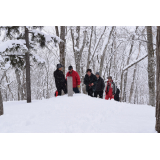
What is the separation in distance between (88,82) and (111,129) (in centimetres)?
492

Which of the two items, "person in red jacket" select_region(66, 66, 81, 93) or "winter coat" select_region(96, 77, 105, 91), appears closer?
"person in red jacket" select_region(66, 66, 81, 93)

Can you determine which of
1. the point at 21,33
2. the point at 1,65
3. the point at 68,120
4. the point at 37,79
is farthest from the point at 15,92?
the point at 68,120

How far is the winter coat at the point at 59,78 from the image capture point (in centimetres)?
765

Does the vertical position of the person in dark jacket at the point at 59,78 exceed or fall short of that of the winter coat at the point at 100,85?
it exceeds it

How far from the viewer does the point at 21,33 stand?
8297mm

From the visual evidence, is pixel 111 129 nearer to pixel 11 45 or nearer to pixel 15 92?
pixel 11 45

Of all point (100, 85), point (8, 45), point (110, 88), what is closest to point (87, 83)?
point (100, 85)

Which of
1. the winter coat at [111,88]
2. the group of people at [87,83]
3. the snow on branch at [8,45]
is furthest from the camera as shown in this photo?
the winter coat at [111,88]

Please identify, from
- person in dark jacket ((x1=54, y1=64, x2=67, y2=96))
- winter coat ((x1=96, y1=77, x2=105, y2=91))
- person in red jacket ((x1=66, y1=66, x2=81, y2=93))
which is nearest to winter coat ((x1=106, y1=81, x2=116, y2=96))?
winter coat ((x1=96, y1=77, x2=105, y2=91))

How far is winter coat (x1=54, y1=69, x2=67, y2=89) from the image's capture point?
7.65m

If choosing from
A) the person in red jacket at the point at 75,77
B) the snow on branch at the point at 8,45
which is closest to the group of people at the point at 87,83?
the person in red jacket at the point at 75,77

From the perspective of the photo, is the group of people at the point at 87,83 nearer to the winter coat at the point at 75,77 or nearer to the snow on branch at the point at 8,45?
the winter coat at the point at 75,77

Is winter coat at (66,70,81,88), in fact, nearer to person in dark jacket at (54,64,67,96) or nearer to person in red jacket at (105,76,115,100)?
person in dark jacket at (54,64,67,96)

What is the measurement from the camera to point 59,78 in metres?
7.74
